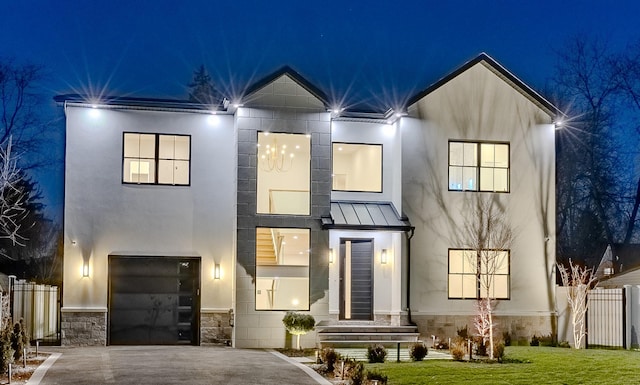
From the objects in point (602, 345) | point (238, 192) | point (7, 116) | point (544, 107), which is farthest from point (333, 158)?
point (7, 116)

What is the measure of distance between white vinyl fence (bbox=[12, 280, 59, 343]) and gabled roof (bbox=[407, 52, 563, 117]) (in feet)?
39.0

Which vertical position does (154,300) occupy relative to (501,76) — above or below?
below

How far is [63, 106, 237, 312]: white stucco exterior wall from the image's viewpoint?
2256 cm

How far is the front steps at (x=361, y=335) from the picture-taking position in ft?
71.7

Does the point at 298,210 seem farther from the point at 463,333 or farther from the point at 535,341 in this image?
the point at 535,341

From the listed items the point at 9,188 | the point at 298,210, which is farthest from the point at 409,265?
the point at 9,188

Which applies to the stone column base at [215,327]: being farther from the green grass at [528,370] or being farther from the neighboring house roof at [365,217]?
the green grass at [528,370]

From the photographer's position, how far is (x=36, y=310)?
23797mm

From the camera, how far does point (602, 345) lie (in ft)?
74.3

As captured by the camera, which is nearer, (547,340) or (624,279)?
(547,340)

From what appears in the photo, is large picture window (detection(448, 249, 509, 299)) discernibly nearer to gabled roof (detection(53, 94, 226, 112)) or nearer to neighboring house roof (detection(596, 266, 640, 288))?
gabled roof (detection(53, 94, 226, 112))

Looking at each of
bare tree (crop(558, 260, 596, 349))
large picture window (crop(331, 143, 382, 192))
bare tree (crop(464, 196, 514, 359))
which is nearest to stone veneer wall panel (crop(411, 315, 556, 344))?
bare tree (crop(464, 196, 514, 359))

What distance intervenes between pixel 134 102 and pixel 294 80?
14.6ft

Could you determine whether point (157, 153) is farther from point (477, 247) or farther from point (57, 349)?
point (477, 247)
